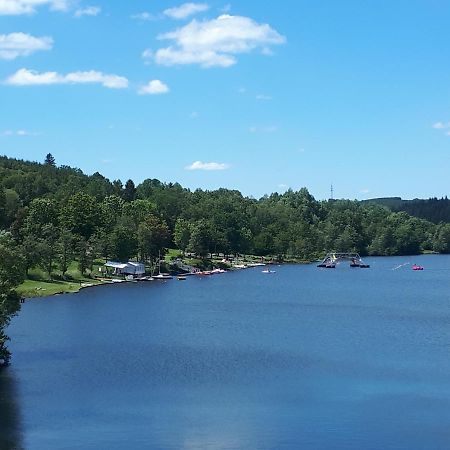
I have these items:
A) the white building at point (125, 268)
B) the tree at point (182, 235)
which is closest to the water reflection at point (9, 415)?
the white building at point (125, 268)

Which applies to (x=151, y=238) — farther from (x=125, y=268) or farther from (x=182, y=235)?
(x=182, y=235)

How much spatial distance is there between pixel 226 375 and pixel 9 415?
47.2ft

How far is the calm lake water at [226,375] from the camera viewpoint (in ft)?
111

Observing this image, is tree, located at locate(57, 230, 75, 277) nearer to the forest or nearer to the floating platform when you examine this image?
the forest

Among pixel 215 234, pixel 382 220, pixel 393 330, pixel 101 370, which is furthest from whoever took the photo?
pixel 382 220

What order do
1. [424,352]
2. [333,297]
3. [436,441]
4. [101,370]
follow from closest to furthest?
[436,441] < [101,370] < [424,352] < [333,297]

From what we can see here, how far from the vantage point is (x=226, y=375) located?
45.6 metres

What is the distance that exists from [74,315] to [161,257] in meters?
57.7

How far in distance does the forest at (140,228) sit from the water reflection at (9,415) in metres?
4.28

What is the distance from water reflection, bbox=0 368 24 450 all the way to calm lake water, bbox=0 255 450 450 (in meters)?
0.10

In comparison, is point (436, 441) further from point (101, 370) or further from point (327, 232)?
point (327, 232)

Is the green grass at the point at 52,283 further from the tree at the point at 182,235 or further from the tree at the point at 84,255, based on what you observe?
the tree at the point at 182,235

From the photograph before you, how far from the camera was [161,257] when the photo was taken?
417 ft

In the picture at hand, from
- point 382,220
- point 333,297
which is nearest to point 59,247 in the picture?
point 333,297
